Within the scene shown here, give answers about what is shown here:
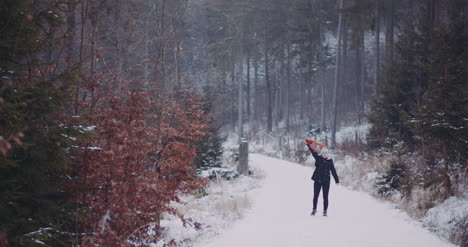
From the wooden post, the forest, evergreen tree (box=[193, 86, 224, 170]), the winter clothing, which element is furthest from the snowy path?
evergreen tree (box=[193, 86, 224, 170])

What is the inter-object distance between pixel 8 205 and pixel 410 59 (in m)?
16.1

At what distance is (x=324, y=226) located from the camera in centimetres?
647

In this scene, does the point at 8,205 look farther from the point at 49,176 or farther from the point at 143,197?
the point at 143,197

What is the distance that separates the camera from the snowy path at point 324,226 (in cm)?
552

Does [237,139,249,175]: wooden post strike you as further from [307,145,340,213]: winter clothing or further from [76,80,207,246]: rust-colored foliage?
[76,80,207,246]: rust-colored foliage

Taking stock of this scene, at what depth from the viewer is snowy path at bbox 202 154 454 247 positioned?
18.1ft

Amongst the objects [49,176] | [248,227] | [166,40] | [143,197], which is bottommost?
[248,227]

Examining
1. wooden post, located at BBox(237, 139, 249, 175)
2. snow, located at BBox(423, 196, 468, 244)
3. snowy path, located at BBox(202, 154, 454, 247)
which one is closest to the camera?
snowy path, located at BBox(202, 154, 454, 247)

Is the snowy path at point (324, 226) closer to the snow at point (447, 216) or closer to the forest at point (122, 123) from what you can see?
the snow at point (447, 216)

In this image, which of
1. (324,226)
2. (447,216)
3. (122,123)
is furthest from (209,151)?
(122,123)

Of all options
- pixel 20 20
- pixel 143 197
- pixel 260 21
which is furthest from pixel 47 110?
pixel 260 21

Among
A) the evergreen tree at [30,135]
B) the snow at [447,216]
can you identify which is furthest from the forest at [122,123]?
the snow at [447,216]

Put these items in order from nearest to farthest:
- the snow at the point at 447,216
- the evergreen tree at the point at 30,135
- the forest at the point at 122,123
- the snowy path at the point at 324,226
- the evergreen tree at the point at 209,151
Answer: the evergreen tree at the point at 30,135 → the forest at the point at 122,123 → the snowy path at the point at 324,226 → the snow at the point at 447,216 → the evergreen tree at the point at 209,151

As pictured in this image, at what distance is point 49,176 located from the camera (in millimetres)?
3930
